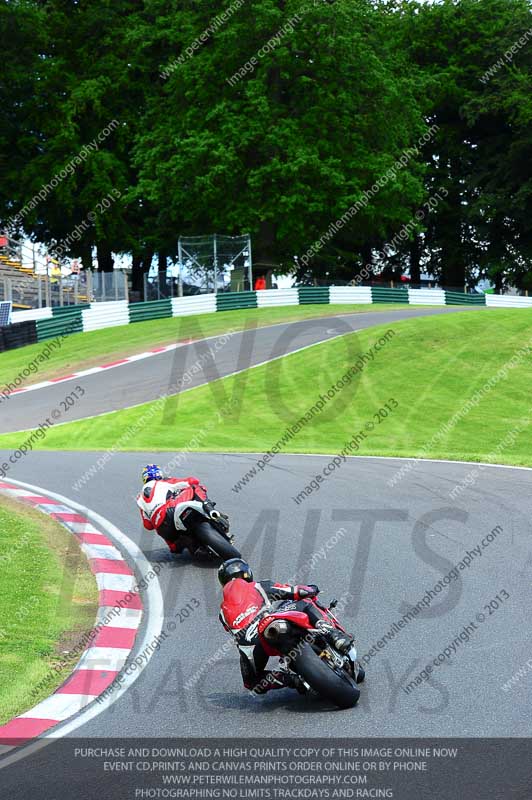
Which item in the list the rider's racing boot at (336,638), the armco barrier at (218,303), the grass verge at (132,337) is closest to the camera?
the rider's racing boot at (336,638)

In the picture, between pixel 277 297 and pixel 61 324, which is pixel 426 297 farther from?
pixel 61 324

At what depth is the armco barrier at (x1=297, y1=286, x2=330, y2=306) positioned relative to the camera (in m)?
41.1

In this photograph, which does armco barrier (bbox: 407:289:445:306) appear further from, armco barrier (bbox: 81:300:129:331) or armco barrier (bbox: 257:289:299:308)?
armco barrier (bbox: 81:300:129:331)

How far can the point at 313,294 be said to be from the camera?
136ft

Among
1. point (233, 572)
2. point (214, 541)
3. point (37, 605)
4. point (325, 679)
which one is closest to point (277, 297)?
point (214, 541)

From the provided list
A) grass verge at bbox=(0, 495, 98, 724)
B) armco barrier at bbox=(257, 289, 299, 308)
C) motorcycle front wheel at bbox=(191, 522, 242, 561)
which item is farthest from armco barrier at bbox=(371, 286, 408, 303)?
motorcycle front wheel at bbox=(191, 522, 242, 561)

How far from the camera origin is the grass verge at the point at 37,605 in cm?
659

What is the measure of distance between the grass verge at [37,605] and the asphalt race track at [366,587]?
641mm

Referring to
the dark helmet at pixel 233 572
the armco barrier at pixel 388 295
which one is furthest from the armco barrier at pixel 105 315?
the dark helmet at pixel 233 572

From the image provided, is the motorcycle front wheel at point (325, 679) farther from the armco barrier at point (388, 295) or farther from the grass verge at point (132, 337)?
the armco barrier at point (388, 295)

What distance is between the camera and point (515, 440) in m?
20.4

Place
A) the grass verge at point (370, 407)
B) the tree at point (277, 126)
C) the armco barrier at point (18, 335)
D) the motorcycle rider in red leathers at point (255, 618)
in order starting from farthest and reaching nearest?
the tree at point (277, 126)
the armco barrier at point (18, 335)
the grass verge at point (370, 407)
the motorcycle rider in red leathers at point (255, 618)

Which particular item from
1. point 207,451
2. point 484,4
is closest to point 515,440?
point 207,451

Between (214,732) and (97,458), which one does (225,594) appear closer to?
(214,732)
